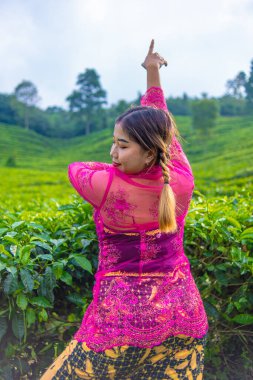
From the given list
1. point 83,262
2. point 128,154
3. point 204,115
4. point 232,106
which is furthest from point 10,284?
point 232,106

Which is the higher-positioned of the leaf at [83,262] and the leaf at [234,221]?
the leaf at [234,221]

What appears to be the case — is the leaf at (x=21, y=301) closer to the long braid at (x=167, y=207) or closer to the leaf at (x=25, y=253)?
the leaf at (x=25, y=253)

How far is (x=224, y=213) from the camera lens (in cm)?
251

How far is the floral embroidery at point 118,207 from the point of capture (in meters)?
1.57

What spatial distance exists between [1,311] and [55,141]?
45906 mm

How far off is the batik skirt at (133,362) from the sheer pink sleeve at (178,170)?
1.50 feet

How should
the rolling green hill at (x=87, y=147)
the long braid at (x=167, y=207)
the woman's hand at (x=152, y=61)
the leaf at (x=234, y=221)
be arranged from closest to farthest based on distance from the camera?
the long braid at (x=167, y=207), the woman's hand at (x=152, y=61), the leaf at (x=234, y=221), the rolling green hill at (x=87, y=147)

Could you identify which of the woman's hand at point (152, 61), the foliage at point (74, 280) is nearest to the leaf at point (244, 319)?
the foliage at point (74, 280)

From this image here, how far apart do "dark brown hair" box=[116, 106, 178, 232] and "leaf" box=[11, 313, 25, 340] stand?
0.89 metres

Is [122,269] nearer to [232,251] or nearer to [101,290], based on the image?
[101,290]

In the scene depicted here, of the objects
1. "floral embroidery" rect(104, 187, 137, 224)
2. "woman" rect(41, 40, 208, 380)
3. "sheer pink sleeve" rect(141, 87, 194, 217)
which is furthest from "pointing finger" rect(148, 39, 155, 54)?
"floral embroidery" rect(104, 187, 137, 224)

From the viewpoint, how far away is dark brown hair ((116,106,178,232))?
150cm

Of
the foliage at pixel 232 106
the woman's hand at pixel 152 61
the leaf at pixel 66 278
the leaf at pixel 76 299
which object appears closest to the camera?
the woman's hand at pixel 152 61

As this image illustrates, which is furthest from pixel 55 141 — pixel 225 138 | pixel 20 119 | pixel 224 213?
pixel 224 213
